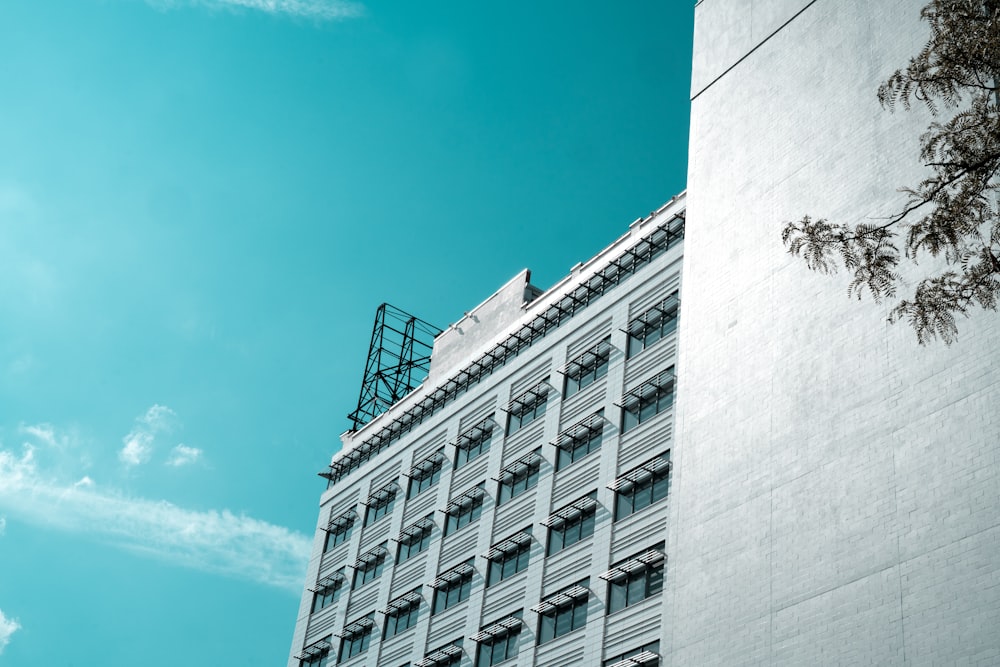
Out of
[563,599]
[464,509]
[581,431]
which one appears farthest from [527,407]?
[563,599]

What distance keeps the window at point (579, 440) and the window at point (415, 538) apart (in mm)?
10343

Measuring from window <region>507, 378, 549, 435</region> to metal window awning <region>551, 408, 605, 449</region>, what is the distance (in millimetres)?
2974

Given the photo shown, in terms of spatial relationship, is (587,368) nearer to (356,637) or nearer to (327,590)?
(356,637)

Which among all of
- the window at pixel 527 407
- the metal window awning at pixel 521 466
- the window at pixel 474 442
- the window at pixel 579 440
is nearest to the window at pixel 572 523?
the window at pixel 579 440

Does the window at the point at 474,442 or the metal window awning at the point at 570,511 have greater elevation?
the window at the point at 474,442

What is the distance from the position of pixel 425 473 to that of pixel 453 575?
8.77 metres

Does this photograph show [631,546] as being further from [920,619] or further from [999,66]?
[999,66]

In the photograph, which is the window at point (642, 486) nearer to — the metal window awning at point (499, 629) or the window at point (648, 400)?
the window at point (648, 400)

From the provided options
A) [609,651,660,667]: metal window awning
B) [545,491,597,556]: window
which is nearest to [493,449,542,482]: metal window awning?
[545,491,597,556]: window

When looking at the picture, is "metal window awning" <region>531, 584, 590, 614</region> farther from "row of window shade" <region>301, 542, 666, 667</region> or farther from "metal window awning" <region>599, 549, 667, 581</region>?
"metal window awning" <region>599, 549, 667, 581</region>

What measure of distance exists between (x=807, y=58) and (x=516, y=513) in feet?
81.1

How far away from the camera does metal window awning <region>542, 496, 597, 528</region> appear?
5438cm

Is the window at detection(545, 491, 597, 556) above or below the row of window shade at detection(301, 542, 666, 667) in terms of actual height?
above

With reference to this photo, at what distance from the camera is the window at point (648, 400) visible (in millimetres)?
53594
